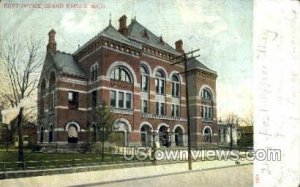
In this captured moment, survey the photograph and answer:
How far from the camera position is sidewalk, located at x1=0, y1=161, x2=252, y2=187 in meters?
2.01

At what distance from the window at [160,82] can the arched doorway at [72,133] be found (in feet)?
1.40

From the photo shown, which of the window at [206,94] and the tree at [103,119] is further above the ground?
the window at [206,94]

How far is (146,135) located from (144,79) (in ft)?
0.88

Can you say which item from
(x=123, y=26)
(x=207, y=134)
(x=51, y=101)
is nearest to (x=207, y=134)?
(x=207, y=134)

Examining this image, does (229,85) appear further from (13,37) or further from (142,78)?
(13,37)

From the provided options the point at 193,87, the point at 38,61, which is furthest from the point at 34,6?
the point at 193,87

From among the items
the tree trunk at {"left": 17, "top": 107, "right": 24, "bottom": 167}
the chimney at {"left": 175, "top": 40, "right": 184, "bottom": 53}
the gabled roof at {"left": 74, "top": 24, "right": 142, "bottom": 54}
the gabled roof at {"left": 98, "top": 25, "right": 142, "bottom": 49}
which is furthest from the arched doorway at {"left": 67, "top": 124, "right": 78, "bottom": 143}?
the chimney at {"left": 175, "top": 40, "right": 184, "bottom": 53}

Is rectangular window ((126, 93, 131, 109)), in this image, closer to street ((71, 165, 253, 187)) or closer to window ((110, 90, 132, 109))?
window ((110, 90, 132, 109))

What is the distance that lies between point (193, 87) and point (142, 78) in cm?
26

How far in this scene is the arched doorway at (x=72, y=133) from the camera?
209cm

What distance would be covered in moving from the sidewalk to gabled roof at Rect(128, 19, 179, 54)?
1.82ft

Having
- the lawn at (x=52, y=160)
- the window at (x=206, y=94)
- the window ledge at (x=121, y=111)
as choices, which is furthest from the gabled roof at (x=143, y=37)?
the lawn at (x=52, y=160)

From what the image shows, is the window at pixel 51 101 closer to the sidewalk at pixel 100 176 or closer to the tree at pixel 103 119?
the tree at pixel 103 119

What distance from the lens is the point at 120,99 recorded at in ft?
6.88
